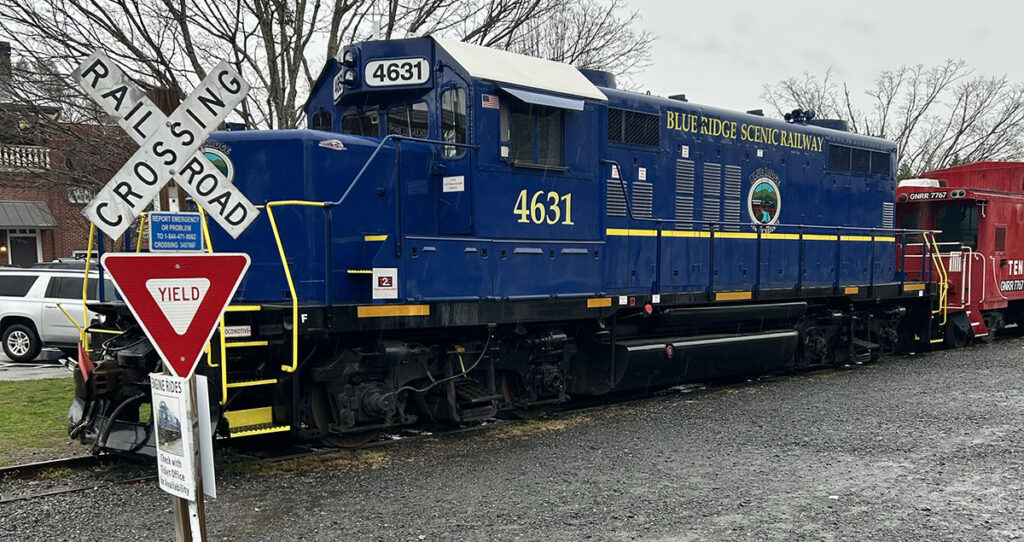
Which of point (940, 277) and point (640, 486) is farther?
point (940, 277)

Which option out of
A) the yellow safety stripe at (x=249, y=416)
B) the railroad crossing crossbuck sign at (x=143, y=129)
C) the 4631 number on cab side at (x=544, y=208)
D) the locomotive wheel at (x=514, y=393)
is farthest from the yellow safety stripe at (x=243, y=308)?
the locomotive wheel at (x=514, y=393)

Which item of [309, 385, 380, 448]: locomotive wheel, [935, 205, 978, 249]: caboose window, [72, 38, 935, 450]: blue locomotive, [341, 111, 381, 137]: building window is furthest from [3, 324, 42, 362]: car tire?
[935, 205, 978, 249]: caboose window

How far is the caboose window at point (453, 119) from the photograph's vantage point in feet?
25.8

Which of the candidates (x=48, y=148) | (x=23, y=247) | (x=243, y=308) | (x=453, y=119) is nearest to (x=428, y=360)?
(x=243, y=308)

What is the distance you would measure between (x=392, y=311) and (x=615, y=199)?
3.32 m

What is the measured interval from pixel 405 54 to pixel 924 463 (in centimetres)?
606

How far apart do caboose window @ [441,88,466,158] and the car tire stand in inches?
468

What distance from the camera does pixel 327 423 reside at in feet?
24.4

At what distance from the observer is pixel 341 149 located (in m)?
7.61

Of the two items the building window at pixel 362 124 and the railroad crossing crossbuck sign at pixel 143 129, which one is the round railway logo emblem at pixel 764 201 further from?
the railroad crossing crossbuck sign at pixel 143 129

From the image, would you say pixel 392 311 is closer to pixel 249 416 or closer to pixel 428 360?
pixel 428 360

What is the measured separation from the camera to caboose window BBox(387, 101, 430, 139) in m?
8.12

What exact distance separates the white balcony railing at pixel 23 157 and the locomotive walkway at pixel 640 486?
25.0ft

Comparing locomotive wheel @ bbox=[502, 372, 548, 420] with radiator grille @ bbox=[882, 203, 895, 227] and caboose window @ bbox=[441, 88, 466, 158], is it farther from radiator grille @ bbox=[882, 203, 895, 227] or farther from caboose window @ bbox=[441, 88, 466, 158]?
radiator grille @ bbox=[882, 203, 895, 227]
